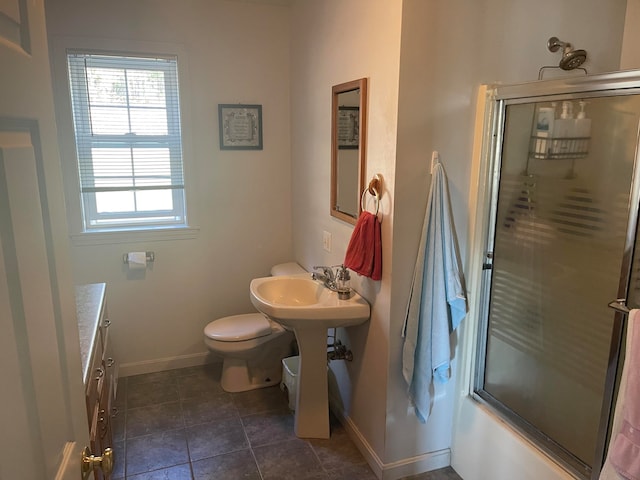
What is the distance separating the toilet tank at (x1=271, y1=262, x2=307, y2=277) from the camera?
3.30 metres

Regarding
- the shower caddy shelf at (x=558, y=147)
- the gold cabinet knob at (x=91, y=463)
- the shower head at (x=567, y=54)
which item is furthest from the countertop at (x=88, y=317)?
the shower head at (x=567, y=54)

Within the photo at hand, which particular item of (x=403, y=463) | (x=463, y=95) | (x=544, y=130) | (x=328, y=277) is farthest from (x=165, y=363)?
(x=544, y=130)

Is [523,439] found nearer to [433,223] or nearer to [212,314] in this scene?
[433,223]

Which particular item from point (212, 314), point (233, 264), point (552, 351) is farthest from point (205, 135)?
point (552, 351)

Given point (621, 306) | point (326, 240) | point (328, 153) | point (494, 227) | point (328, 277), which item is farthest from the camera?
point (326, 240)

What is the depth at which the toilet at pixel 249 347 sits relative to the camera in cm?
304

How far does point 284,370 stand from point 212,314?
78 cm

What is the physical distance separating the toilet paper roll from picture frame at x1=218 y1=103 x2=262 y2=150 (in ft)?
2.95

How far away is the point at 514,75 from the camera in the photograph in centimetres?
218

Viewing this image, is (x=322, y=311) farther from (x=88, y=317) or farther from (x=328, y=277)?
(x=88, y=317)

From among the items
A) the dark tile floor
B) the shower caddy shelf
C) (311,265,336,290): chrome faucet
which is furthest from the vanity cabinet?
the shower caddy shelf

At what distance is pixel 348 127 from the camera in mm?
2498

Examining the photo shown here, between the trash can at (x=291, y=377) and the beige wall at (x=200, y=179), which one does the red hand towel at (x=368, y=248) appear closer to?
the trash can at (x=291, y=377)

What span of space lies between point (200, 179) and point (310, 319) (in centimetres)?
144
